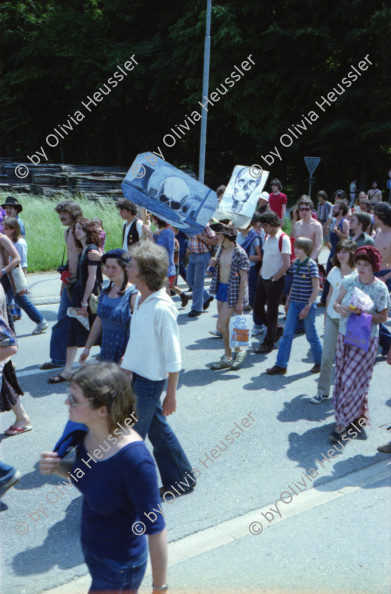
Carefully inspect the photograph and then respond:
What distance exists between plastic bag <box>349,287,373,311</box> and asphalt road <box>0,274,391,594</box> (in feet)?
3.95

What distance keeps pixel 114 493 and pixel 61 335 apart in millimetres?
4571

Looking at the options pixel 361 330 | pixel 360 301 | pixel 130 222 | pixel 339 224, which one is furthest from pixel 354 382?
pixel 339 224

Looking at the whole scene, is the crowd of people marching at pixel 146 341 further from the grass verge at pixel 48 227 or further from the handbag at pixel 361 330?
the grass verge at pixel 48 227

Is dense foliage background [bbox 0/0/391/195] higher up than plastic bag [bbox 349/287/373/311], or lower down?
higher up

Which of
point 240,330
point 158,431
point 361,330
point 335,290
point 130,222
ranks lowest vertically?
point 240,330

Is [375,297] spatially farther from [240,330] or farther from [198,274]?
[198,274]

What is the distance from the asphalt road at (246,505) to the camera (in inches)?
137

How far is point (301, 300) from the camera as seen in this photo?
6781 mm

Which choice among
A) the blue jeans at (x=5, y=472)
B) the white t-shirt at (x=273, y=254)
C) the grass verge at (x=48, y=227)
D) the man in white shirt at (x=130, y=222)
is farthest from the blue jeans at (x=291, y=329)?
the grass verge at (x=48, y=227)

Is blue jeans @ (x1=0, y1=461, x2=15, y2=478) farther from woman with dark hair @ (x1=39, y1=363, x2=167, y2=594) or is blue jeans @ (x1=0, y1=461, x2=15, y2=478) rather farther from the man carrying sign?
the man carrying sign

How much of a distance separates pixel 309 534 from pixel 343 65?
86.4ft

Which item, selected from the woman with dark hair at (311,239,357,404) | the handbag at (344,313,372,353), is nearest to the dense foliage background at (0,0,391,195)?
the woman with dark hair at (311,239,357,404)

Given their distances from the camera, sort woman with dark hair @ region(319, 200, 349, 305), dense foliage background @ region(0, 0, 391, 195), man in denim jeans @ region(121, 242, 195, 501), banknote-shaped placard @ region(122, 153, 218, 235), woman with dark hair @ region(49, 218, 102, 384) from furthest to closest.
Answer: dense foliage background @ region(0, 0, 391, 195) < woman with dark hair @ region(319, 200, 349, 305) < woman with dark hair @ region(49, 218, 102, 384) < banknote-shaped placard @ region(122, 153, 218, 235) < man in denim jeans @ region(121, 242, 195, 501)

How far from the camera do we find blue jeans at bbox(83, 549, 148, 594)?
2379 mm
